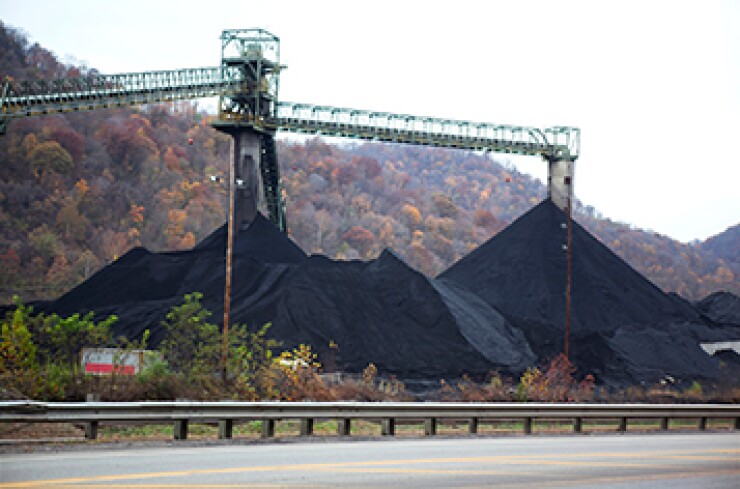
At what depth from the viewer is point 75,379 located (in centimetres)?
2112

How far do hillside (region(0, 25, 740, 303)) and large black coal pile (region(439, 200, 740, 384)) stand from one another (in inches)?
1638

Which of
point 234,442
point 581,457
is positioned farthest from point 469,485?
point 234,442

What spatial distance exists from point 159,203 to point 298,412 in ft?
350

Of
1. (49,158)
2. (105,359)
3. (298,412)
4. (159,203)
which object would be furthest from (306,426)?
(159,203)

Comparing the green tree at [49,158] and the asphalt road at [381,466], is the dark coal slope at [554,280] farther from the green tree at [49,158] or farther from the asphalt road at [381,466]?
the green tree at [49,158]

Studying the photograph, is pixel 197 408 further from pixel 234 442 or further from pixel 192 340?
pixel 192 340

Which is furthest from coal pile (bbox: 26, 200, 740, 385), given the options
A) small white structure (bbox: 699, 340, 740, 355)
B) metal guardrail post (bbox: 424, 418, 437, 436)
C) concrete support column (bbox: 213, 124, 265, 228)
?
metal guardrail post (bbox: 424, 418, 437, 436)

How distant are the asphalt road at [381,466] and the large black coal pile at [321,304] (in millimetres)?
32955

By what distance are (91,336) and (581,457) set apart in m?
30.5

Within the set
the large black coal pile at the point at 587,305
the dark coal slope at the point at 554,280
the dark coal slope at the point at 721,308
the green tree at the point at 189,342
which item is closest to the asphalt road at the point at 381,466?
the green tree at the point at 189,342

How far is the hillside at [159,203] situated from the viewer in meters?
104

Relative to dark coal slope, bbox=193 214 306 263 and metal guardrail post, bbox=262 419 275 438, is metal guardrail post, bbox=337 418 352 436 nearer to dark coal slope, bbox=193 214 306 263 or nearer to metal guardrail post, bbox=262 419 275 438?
metal guardrail post, bbox=262 419 275 438

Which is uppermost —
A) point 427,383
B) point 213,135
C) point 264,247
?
point 213,135

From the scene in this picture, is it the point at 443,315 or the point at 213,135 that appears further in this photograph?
the point at 213,135
